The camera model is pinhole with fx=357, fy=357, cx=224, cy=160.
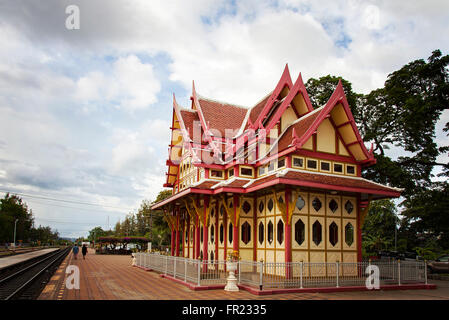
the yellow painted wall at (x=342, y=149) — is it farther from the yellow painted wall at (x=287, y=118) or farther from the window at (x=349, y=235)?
the window at (x=349, y=235)

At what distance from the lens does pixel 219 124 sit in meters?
23.4

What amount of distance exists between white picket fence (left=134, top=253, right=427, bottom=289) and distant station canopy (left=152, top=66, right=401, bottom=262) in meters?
0.64

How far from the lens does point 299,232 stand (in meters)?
15.8

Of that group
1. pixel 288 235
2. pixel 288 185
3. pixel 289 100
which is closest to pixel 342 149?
pixel 289 100

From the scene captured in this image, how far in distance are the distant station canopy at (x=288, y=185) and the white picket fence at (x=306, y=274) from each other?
2.09ft

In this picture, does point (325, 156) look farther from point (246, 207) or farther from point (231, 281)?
point (231, 281)

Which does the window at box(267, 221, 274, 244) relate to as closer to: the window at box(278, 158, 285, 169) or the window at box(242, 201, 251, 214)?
the window at box(242, 201, 251, 214)

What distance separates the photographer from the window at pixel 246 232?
60.1ft

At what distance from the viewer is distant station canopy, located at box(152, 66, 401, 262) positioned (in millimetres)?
15734

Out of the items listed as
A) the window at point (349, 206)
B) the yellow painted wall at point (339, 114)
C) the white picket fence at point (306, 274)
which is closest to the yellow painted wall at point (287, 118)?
the yellow painted wall at point (339, 114)

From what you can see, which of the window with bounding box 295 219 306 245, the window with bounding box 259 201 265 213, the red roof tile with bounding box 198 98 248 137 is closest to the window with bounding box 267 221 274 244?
the window with bounding box 259 201 265 213
